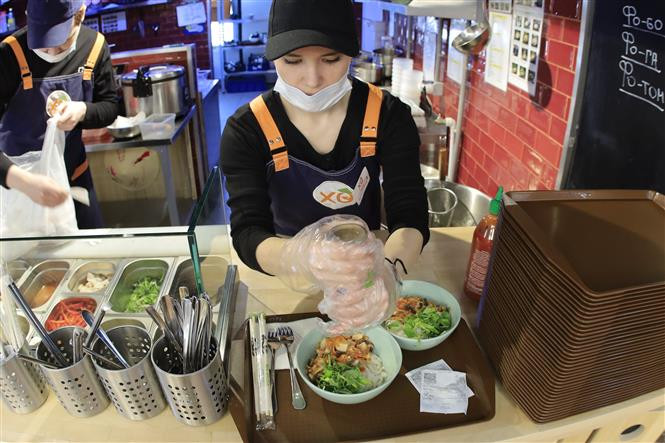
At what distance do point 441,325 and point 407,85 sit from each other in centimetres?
267

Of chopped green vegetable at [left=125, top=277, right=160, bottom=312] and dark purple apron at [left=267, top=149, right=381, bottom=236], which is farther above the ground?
dark purple apron at [left=267, top=149, right=381, bottom=236]

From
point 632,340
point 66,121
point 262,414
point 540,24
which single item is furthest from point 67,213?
point 540,24

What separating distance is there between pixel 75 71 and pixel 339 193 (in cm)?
164

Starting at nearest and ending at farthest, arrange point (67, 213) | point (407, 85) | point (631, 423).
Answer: point (631, 423) → point (67, 213) → point (407, 85)

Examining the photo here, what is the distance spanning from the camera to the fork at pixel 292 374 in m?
1.02

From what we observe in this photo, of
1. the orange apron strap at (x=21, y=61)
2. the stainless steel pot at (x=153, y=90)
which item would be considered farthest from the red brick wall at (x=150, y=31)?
the orange apron strap at (x=21, y=61)

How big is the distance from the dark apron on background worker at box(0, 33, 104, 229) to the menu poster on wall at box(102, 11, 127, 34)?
4499 mm

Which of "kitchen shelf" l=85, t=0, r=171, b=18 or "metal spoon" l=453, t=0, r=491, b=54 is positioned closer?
"metal spoon" l=453, t=0, r=491, b=54

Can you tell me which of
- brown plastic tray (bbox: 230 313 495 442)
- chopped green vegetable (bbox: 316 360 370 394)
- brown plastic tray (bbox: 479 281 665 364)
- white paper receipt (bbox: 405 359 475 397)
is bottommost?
brown plastic tray (bbox: 230 313 495 442)

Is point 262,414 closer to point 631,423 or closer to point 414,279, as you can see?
point 414,279

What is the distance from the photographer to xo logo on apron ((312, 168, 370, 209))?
145cm

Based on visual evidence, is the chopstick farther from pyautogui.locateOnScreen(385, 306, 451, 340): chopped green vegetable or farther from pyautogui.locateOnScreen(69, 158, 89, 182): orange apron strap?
pyautogui.locateOnScreen(69, 158, 89, 182): orange apron strap

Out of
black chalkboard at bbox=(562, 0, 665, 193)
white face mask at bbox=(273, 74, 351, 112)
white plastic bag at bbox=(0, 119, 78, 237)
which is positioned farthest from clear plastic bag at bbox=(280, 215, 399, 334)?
white plastic bag at bbox=(0, 119, 78, 237)

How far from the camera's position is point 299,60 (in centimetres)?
123
